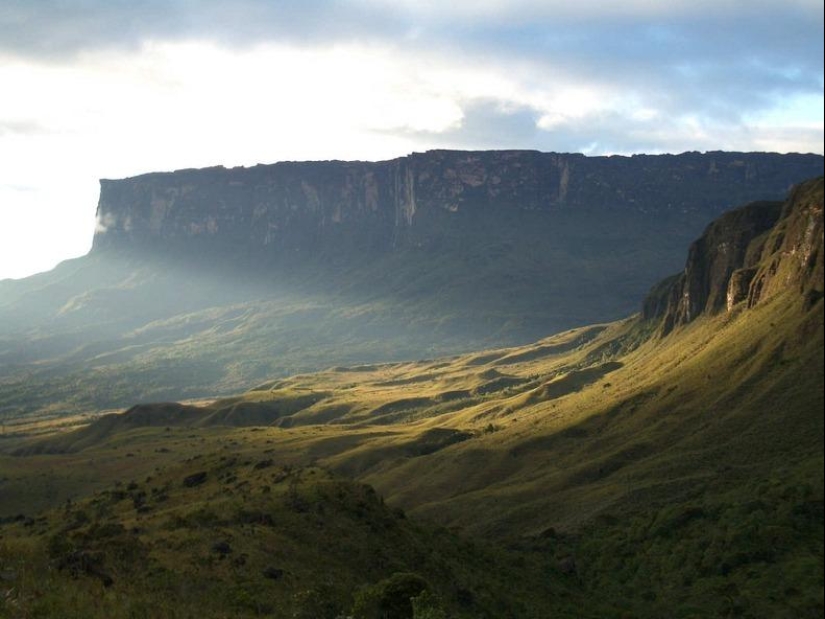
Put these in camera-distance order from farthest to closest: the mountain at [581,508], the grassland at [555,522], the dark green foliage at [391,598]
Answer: the dark green foliage at [391,598] < the mountain at [581,508] < the grassland at [555,522]

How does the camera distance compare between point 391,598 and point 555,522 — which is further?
point 555,522

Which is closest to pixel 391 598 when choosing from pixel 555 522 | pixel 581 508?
pixel 581 508

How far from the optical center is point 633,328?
6944 inches

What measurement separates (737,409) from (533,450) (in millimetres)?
57551

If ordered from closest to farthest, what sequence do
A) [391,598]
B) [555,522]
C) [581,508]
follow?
[391,598] < [581,508] < [555,522]

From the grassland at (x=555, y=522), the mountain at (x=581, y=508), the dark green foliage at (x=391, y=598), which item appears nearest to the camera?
the grassland at (x=555, y=522)

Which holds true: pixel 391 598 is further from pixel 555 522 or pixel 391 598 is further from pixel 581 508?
pixel 555 522

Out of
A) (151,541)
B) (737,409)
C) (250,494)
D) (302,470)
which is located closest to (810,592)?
(737,409)

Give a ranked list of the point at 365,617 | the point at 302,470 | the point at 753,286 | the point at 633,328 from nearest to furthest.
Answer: the point at 365,617 → the point at 302,470 → the point at 753,286 → the point at 633,328

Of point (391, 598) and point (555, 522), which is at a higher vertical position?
point (391, 598)

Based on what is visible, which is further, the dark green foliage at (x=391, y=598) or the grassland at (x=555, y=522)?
the dark green foliage at (x=391, y=598)

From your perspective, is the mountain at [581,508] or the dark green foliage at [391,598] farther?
the dark green foliage at [391,598]

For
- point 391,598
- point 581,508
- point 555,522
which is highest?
point 391,598

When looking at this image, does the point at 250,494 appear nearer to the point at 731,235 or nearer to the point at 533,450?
the point at 533,450
